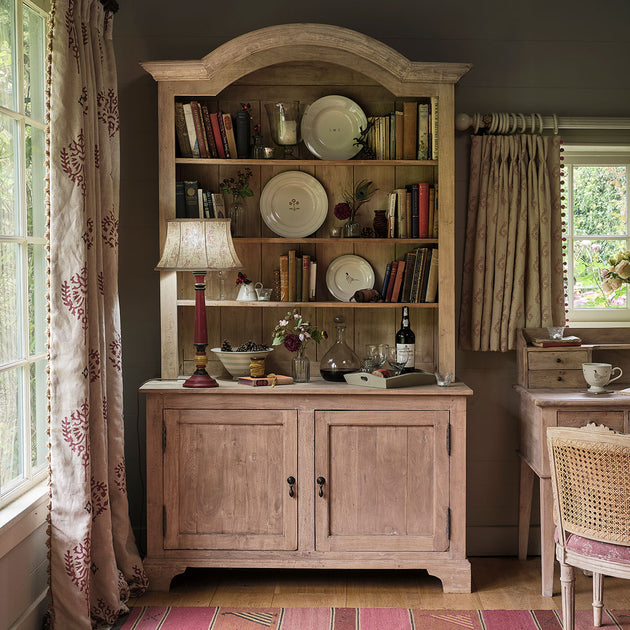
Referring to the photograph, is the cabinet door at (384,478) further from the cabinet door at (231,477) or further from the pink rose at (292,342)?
the pink rose at (292,342)

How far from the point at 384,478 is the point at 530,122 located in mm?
1843

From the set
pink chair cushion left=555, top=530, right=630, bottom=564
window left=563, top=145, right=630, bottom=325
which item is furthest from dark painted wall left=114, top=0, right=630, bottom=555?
pink chair cushion left=555, top=530, right=630, bottom=564

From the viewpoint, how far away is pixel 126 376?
11.4 ft

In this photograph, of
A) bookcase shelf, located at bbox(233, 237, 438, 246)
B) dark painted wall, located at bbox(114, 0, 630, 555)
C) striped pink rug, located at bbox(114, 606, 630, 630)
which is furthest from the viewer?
dark painted wall, located at bbox(114, 0, 630, 555)

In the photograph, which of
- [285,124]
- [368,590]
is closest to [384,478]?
[368,590]

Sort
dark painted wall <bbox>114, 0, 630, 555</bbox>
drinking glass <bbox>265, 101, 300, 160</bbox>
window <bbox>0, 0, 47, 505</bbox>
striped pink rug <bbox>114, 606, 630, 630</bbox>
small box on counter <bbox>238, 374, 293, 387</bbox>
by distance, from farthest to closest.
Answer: dark painted wall <bbox>114, 0, 630, 555</bbox> < drinking glass <bbox>265, 101, 300, 160</bbox> < small box on counter <bbox>238, 374, 293, 387</bbox> < striped pink rug <bbox>114, 606, 630, 630</bbox> < window <bbox>0, 0, 47, 505</bbox>

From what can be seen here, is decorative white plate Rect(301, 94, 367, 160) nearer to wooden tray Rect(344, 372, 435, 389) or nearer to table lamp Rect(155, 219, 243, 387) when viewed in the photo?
table lamp Rect(155, 219, 243, 387)

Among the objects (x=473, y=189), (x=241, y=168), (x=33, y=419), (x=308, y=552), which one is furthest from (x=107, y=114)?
(x=308, y=552)

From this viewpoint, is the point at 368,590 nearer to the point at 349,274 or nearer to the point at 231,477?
the point at 231,477

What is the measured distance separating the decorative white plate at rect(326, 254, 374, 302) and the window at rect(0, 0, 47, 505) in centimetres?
133

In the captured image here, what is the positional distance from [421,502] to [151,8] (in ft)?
8.75

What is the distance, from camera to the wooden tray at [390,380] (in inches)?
119

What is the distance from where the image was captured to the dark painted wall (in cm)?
340

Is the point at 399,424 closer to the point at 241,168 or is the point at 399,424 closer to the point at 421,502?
the point at 421,502
